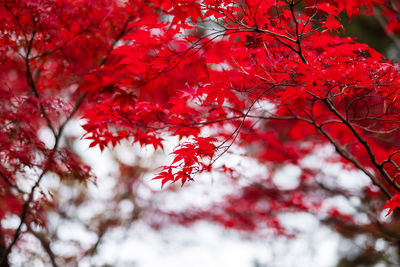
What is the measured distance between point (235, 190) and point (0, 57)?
17.1 ft

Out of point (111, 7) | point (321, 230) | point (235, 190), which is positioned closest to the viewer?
point (111, 7)

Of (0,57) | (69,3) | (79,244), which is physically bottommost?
(79,244)

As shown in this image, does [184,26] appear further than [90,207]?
No

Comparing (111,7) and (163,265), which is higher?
(111,7)

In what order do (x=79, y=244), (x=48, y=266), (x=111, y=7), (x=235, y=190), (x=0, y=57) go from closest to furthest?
(x=0, y=57) < (x=111, y=7) < (x=48, y=266) < (x=79, y=244) < (x=235, y=190)

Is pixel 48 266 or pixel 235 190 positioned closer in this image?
pixel 48 266

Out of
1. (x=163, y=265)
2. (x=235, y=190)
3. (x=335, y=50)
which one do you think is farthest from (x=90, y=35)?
(x=163, y=265)

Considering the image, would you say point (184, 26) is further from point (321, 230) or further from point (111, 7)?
point (321, 230)

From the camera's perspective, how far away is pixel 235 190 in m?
6.89

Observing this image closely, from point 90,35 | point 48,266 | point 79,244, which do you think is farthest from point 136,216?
point 90,35

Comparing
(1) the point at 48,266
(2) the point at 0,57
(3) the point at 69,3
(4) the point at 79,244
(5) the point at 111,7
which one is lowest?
(1) the point at 48,266

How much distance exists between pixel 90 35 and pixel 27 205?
2.04 m

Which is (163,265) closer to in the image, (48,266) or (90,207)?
(90,207)

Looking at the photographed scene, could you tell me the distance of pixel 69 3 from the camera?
10.6ft
